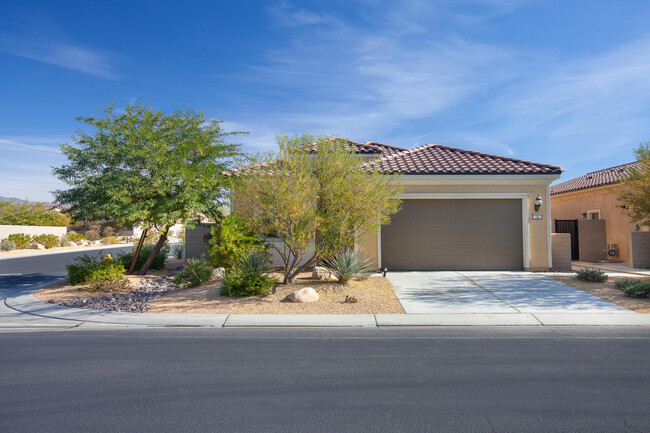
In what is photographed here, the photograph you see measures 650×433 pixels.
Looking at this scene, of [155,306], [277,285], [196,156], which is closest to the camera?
[155,306]

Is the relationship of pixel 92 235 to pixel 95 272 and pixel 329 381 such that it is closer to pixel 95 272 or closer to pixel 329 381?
pixel 95 272

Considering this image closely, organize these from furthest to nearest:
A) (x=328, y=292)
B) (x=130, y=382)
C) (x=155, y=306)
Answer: (x=328, y=292) < (x=155, y=306) < (x=130, y=382)

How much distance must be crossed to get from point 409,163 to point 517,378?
433 inches

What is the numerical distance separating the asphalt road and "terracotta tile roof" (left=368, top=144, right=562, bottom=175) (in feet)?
24.2

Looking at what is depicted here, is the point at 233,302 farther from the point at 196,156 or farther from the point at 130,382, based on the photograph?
the point at 196,156

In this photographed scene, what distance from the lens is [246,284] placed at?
10555 millimetres

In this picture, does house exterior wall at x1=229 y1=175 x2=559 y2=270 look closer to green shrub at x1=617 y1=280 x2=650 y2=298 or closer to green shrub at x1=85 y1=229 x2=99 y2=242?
green shrub at x1=617 y1=280 x2=650 y2=298

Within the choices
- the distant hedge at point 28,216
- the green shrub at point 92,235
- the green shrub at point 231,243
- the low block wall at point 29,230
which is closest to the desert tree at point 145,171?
the green shrub at point 231,243

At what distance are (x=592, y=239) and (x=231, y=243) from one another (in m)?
16.4

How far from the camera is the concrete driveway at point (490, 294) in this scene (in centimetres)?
930

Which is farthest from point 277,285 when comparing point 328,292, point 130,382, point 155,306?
point 130,382

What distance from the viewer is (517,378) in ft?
17.3

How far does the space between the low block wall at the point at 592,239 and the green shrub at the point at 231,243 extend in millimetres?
15093

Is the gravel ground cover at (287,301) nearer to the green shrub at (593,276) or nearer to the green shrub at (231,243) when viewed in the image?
the green shrub at (231,243)
